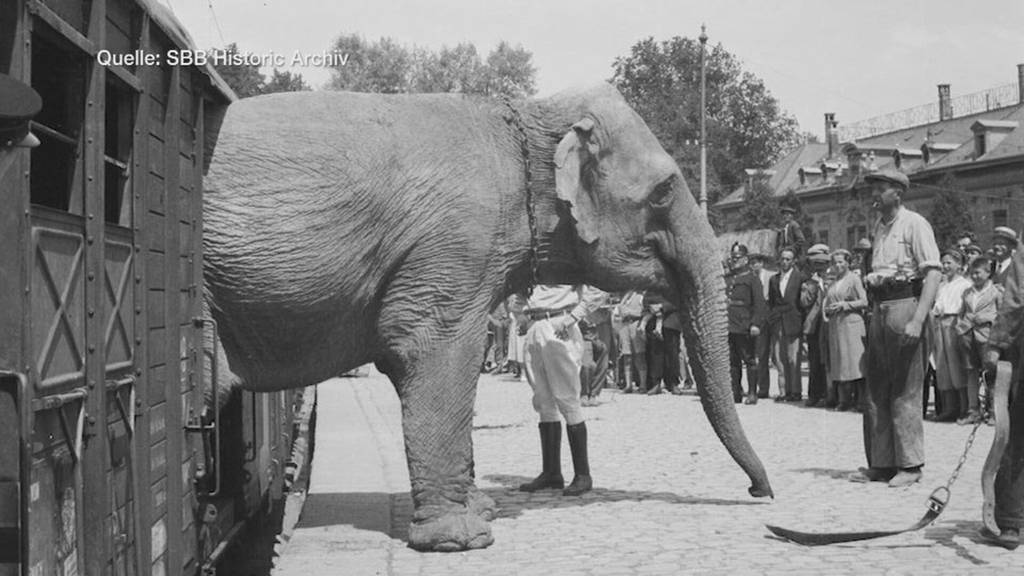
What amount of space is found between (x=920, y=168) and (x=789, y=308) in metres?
58.0

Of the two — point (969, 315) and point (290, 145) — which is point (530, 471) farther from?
point (969, 315)

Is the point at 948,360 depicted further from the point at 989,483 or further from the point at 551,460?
the point at 989,483

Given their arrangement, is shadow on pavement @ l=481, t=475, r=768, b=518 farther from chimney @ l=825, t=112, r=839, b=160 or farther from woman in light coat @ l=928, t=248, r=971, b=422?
chimney @ l=825, t=112, r=839, b=160

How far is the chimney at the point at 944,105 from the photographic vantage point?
288 feet

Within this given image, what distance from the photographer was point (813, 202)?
3435 inches

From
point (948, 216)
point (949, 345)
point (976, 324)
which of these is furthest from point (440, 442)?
point (948, 216)

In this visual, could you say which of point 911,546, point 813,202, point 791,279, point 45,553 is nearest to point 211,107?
point 45,553

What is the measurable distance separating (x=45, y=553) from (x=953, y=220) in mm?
56012

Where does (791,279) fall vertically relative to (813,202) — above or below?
Result: below

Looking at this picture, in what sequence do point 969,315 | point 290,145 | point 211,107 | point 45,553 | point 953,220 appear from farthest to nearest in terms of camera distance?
point 953,220 → point 969,315 → point 290,145 → point 211,107 → point 45,553

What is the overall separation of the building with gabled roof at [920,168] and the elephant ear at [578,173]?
139 feet

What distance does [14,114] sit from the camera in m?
2.98

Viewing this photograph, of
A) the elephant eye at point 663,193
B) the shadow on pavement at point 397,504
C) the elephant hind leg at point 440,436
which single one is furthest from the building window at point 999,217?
the elephant hind leg at point 440,436

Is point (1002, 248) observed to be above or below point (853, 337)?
above
